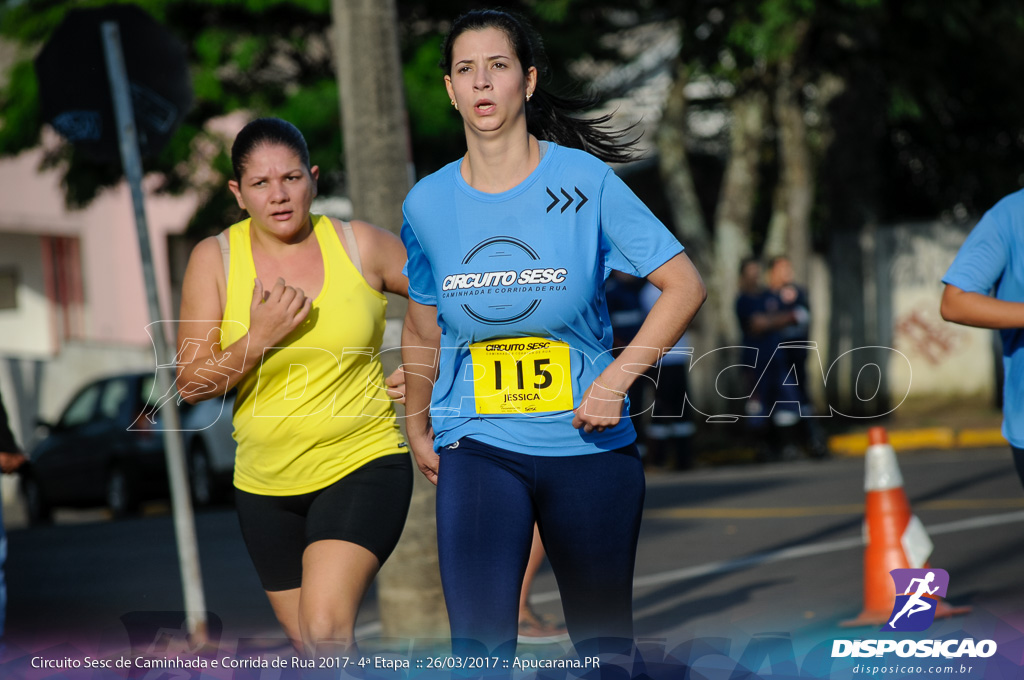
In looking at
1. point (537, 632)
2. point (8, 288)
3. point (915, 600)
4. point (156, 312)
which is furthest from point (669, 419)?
point (8, 288)

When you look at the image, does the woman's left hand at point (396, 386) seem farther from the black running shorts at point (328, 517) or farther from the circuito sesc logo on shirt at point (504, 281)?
the circuito sesc logo on shirt at point (504, 281)

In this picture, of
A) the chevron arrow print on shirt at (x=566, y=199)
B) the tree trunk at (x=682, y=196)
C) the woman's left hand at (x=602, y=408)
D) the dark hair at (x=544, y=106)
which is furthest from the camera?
the tree trunk at (x=682, y=196)

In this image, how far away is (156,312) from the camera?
6328mm

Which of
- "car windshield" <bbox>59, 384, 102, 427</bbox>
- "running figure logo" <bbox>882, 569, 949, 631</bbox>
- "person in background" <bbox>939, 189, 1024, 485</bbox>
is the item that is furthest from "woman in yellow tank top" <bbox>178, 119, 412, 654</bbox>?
"car windshield" <bbox>59, 384, 102, 427</bbox>

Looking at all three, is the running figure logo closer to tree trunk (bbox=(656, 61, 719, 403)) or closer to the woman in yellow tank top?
the woman in yellow tank top

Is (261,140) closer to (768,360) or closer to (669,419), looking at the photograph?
(669,419)

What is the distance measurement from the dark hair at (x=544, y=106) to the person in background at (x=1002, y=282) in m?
1.19

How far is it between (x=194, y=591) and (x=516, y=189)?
3551 mm

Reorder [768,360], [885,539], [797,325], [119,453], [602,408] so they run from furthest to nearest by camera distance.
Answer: [768,360] → [797,325] → [119,453] → [885,539] → [602,408]

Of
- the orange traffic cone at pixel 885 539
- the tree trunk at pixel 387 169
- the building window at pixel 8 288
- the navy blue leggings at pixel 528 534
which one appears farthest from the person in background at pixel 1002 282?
the building window at pixel 8 288

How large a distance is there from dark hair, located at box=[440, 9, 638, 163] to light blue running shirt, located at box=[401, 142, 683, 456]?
350 millimetres

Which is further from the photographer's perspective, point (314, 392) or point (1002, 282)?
point (1002, 282)

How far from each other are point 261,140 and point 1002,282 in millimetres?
2544

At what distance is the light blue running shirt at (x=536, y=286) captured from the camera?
A: 3492 millimetres
